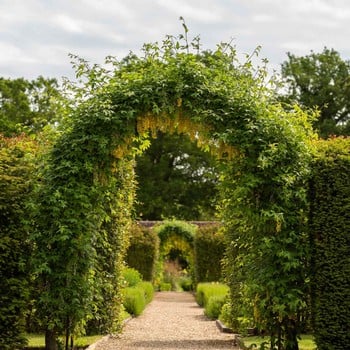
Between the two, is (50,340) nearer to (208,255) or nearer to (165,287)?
(208,255)

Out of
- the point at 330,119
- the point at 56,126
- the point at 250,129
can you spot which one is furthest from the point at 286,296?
the point at 330,119

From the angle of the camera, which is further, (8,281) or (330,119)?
(330,119)

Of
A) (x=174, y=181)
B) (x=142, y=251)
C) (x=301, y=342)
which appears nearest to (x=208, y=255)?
(x=142, y=251)

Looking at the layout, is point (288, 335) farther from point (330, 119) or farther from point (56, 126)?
point (330, 119)

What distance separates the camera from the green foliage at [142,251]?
23.5 metres

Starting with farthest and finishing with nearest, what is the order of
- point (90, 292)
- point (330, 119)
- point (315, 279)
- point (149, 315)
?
point (330, 119) < point (149, 315) < point (90, 292) < point (315, 279)

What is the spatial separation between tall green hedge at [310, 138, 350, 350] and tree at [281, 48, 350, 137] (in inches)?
1254

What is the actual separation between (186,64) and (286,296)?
3.02 m

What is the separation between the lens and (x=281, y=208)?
7688 mm

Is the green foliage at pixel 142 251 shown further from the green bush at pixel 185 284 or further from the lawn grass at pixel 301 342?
the lawn grass at pixel 301 342

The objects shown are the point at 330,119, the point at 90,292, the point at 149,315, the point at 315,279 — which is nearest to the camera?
the point at 315,279

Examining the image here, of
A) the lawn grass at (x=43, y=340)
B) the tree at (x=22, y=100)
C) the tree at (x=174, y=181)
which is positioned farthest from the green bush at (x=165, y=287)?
the lawn grass at (x=43, y=340)

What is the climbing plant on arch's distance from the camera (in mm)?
7734

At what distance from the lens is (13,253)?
25.4 feet
